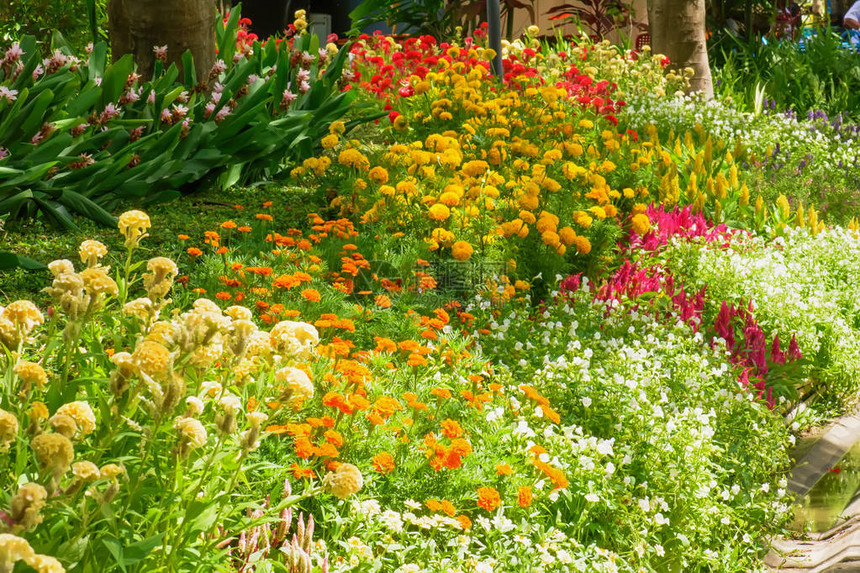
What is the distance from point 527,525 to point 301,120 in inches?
167

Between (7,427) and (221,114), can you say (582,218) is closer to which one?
(221,114)

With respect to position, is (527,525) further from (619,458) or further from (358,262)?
(358,262)

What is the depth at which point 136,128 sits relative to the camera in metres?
5.93

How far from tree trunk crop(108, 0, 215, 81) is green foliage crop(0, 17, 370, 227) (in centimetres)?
15

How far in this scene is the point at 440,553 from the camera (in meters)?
3.06

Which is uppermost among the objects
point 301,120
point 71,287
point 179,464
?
point 301,120

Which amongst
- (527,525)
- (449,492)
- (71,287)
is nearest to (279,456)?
(449,492)

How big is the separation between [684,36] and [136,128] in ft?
21.1

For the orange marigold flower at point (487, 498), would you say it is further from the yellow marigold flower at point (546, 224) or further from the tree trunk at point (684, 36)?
the tree trunk at point (684, 36)

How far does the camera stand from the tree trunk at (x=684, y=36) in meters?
10.1

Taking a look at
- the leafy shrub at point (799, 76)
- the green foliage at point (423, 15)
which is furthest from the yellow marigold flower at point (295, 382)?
the green foliage at point (423, 15)

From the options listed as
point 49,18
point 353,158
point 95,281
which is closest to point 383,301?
point 353,158

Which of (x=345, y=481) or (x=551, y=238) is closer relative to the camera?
(x=345, y=481)

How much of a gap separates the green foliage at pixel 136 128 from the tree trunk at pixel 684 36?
4.63 m
